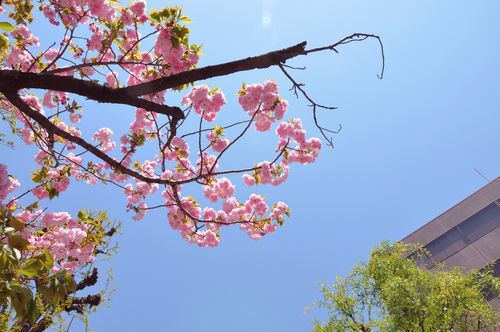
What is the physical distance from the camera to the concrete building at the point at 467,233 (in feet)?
69.3

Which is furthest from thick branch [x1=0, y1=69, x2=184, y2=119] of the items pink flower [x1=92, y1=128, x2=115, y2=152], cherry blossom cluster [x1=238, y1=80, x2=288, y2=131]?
pink flower [x1=92, y1=128, x2=115, y2=152]

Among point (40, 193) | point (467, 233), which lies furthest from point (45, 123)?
point (467, 233)

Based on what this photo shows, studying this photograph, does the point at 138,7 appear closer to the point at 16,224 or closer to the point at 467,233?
the point at 16,224

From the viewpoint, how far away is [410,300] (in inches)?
406

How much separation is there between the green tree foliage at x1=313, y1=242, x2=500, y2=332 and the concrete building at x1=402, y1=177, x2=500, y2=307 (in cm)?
1116

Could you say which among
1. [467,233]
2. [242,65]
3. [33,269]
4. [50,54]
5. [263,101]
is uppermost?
[50,54]

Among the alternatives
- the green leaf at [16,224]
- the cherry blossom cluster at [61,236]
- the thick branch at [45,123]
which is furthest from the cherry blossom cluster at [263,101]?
the cherry blossom cluster at [61,236]

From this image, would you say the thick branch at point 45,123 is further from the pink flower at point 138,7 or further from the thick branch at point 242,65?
the pink flower at point 138,7

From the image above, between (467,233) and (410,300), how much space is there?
17577 millimetres

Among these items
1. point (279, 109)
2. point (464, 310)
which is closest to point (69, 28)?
point (279, 109)

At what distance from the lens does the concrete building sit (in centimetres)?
2112

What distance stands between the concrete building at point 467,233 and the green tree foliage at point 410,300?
1116 centimetres

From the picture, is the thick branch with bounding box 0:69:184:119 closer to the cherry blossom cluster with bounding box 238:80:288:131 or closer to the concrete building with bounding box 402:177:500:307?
the cherry blossom cluster with bounding box 238:80:288:131

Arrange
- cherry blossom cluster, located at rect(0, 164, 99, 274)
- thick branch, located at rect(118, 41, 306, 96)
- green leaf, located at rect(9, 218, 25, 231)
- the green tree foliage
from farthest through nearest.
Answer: the green tree foliage, cherry blossom cluster, located at rect(0, 164, 99, 274), thick branch, located at rect(118, 41, 306, 96), green leaf, located at rect(9, 218, 25, 231)
